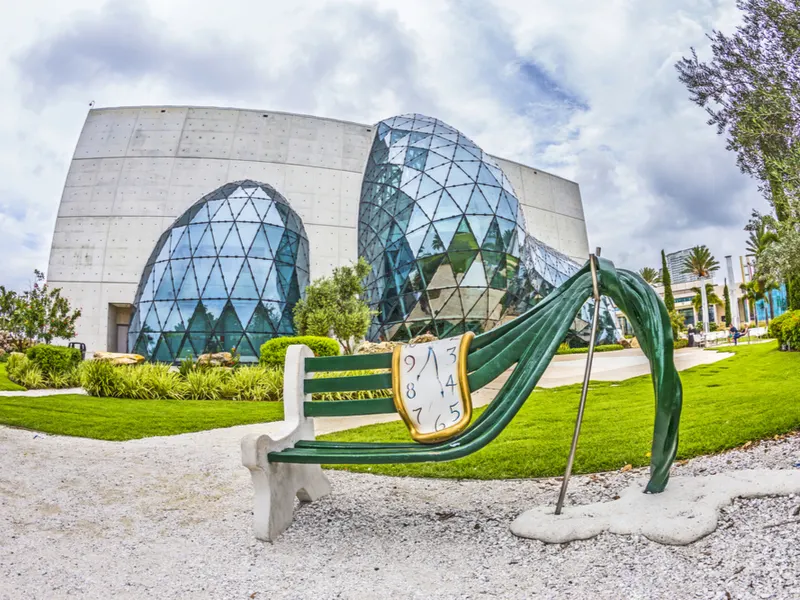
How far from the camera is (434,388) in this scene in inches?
126

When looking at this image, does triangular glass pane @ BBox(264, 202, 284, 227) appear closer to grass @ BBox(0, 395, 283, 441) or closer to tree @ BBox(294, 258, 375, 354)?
tree @ BBox(294, 258, 375, 354)

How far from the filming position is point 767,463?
395cm

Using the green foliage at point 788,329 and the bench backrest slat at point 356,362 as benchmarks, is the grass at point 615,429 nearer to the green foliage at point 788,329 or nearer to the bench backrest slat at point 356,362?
the bench backrest slat at point 356,362

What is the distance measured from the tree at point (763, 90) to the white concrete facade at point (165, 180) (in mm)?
22819

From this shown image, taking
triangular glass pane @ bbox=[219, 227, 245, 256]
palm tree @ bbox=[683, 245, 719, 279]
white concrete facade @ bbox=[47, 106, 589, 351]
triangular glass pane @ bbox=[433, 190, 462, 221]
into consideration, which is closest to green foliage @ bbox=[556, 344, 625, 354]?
A: triangular glass pane @ bbox=[433, 190, 462, 221]

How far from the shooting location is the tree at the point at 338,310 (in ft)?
57.3

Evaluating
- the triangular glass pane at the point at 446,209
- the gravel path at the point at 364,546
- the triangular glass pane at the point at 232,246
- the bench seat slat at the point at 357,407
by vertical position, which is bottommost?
the gravel path at the point at 364,546

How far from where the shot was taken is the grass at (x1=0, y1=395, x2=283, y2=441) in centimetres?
741

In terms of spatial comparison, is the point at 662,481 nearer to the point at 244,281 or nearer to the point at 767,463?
the point at 767,463

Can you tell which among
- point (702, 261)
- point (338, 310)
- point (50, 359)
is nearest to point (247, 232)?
point (338, 310)

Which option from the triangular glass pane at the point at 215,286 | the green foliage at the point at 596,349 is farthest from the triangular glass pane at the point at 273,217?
the green foliage at the point at 596,349

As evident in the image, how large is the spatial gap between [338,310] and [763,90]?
14138 mm

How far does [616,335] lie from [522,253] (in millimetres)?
9281

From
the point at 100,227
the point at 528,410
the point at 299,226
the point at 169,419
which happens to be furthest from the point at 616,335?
the point at 100,227
